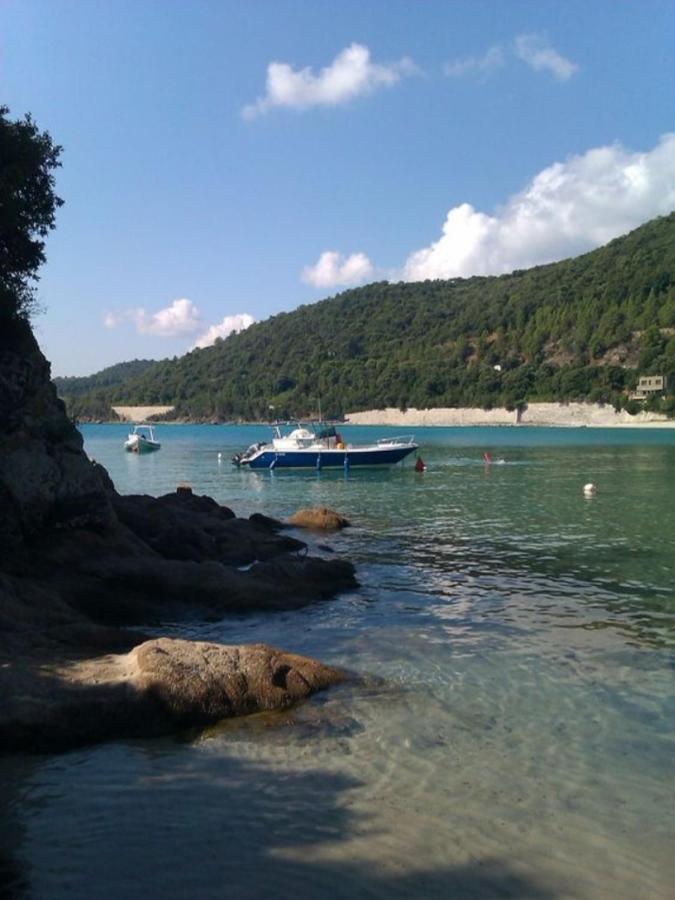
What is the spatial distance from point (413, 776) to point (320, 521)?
61.0 feet

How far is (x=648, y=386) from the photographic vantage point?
138 metres

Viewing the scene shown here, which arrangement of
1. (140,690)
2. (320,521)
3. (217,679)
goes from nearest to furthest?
(140,690) < (217,679) < (320,521)

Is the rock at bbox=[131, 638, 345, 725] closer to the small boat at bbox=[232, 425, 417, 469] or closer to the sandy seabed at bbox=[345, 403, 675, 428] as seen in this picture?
the small boat at bbox=[232, 425, 417, 469]

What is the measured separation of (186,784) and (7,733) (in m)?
1.93

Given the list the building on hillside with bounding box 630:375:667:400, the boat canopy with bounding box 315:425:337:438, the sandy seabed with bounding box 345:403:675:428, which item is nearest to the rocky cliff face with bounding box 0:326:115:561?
the boat canopy with bounding box 315:425:337:438

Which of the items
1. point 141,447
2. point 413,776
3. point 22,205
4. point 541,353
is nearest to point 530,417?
point 541,353

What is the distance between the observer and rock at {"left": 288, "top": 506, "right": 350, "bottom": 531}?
2588cm

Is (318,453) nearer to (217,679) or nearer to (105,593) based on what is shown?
(105,593)

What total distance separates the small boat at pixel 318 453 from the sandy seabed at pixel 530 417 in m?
89.1

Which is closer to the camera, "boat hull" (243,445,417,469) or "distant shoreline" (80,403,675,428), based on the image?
"boat hull" (243,445,417,469)

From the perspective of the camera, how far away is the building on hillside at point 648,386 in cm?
13612

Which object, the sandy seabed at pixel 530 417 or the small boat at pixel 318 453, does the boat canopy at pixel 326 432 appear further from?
the sandy seabed at pixel 530 417

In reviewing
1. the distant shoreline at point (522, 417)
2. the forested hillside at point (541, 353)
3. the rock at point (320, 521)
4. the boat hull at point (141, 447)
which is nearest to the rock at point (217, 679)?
the rock at point (320, 521)

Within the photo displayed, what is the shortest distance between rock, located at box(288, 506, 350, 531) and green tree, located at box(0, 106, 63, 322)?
12465mm
